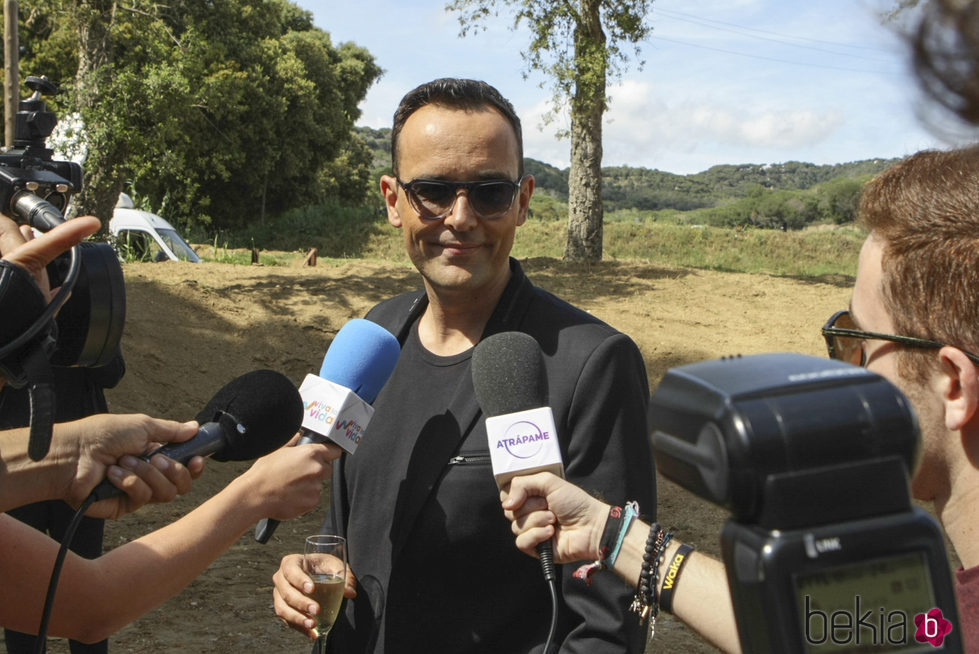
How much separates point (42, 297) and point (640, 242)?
29.3 metres

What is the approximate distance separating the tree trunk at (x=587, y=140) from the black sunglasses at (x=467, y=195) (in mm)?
11083

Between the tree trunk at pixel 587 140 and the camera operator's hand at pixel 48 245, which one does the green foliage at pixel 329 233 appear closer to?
the tree trunk at pixel 587 140

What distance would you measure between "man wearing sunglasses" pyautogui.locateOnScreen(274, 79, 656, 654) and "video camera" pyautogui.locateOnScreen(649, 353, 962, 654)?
139cm

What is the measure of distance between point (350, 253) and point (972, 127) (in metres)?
31.5

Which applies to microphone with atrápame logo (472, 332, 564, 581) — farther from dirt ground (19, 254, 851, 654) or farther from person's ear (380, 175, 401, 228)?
dirt ground (19, 254, 851, 654)

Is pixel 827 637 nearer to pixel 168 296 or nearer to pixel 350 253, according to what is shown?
pixel 168 296

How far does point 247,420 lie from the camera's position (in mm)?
2268

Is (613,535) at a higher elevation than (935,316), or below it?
below

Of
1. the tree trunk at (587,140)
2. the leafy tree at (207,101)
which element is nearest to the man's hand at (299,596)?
the tree trunk at (587,140)

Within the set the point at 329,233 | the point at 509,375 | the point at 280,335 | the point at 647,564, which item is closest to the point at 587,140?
the point at 280,335

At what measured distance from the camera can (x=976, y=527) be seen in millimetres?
1606

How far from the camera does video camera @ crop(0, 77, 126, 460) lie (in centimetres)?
158

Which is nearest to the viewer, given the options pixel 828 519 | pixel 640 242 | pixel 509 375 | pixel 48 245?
pixel 828 519

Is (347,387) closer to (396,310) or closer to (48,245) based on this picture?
(396,310)
